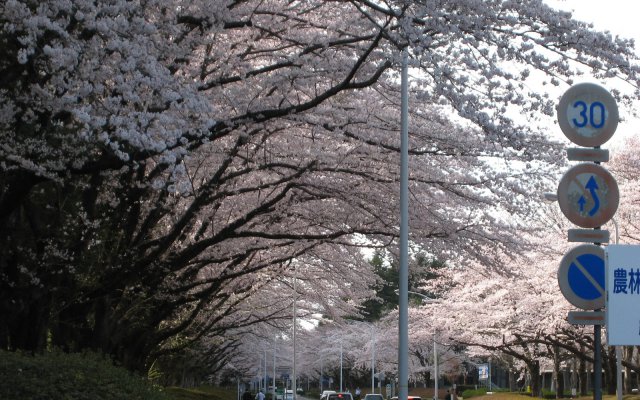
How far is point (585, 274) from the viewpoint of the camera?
26.0 feet

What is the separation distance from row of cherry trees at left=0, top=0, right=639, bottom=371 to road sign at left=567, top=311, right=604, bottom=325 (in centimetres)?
290

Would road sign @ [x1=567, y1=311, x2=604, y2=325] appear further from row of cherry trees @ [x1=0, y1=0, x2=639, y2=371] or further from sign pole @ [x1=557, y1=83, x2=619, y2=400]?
row of cherry trees @ [x1=0, y1=0, x2=639, y2=371]

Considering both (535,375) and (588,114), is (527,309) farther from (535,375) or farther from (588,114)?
(588,114)

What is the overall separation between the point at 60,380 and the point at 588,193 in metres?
5.62

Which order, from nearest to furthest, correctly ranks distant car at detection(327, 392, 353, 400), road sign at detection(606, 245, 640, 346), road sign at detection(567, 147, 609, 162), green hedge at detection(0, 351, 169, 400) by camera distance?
road sign at detection(606, 245, 640, 346)
road sign at detection(567, 147, 609, 162)
green hedge at detection(0, 351, 169, 400)
distant car at detection(327, 392, 353, 400)

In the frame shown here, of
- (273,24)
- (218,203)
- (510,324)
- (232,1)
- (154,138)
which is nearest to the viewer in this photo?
(154,138)

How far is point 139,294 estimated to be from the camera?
18.8 meters

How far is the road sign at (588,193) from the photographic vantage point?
7.88 meters

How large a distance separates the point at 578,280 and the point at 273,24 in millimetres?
7509

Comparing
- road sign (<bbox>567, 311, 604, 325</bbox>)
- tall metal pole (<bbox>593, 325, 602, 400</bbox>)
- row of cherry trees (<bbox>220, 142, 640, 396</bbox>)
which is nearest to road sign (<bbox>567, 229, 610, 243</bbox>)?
road sign (<bbox>567, 311, 604, 325</bbox>)

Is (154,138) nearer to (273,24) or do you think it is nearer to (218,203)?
(273,24)

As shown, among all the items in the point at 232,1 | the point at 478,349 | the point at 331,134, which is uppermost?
the point at 232,1

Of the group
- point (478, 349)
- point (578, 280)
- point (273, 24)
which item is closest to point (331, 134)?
point (273, 24)

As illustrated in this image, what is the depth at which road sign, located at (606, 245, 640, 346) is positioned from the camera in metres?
7.15
